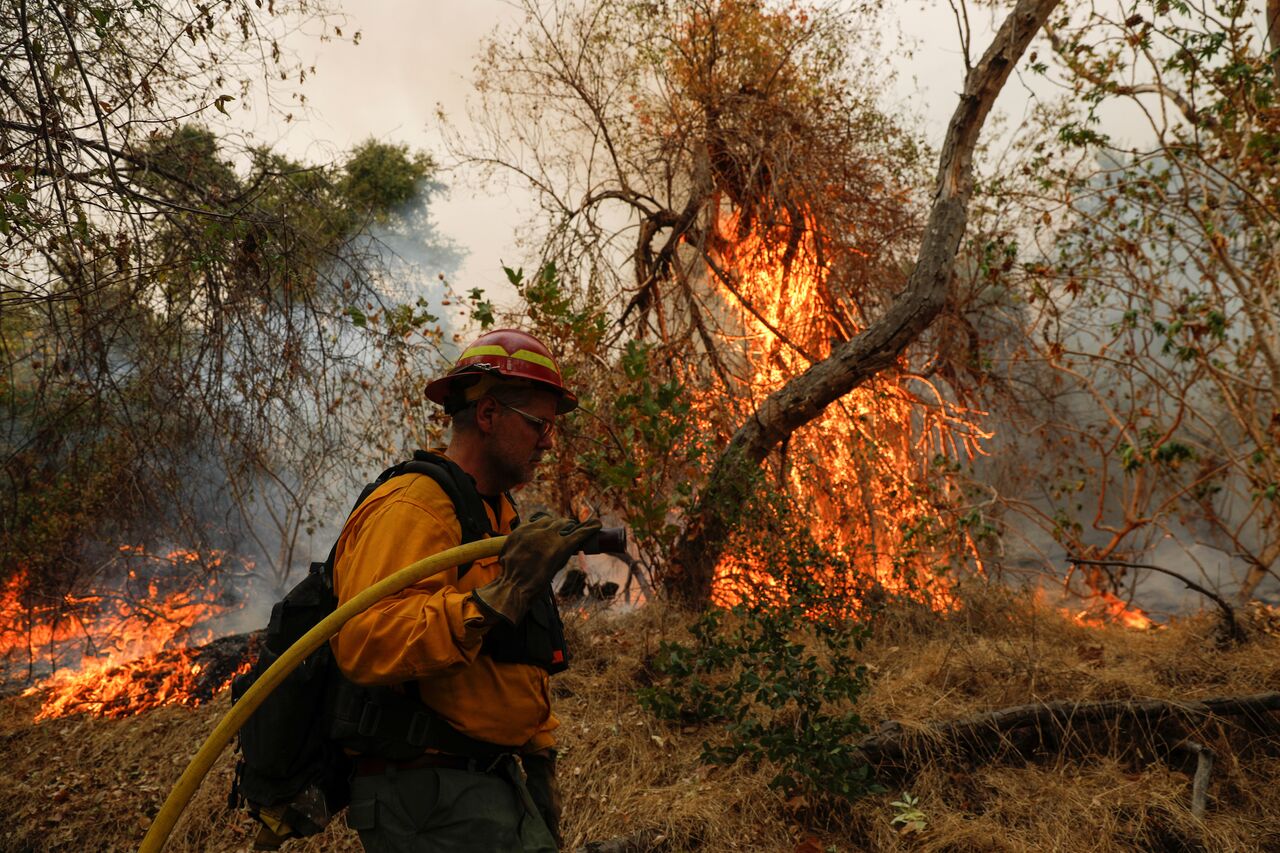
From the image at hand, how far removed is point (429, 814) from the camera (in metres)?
2.08

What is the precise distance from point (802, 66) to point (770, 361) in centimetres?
341

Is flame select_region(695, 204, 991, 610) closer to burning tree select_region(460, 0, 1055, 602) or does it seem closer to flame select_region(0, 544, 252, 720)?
burning tree select_region(460, 0, 1055, 602)

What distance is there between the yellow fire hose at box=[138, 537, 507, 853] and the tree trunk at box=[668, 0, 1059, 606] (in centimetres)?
453

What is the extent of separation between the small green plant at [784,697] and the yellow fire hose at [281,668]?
2750 mm

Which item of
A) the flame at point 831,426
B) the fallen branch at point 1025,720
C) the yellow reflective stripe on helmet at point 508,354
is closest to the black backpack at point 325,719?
the yellow reflective stripe on helmet at point 508,354

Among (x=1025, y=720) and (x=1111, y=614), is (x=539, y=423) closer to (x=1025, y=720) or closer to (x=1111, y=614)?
(x=1025, y=720)

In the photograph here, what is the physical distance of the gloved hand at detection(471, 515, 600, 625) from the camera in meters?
1.95

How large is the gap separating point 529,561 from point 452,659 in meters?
0.30

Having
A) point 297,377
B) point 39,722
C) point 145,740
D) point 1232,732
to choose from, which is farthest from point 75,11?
point 1232,732

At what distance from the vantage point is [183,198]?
4707 millimetres

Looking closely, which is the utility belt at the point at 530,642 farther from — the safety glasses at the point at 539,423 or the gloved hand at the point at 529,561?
the safety glasses at the point at 539,423

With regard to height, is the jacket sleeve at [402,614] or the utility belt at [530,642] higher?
the jacket sleeve at [402,614]

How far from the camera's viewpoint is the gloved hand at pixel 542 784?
2.61m

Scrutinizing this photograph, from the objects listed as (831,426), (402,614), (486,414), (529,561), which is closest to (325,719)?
(402,614)
